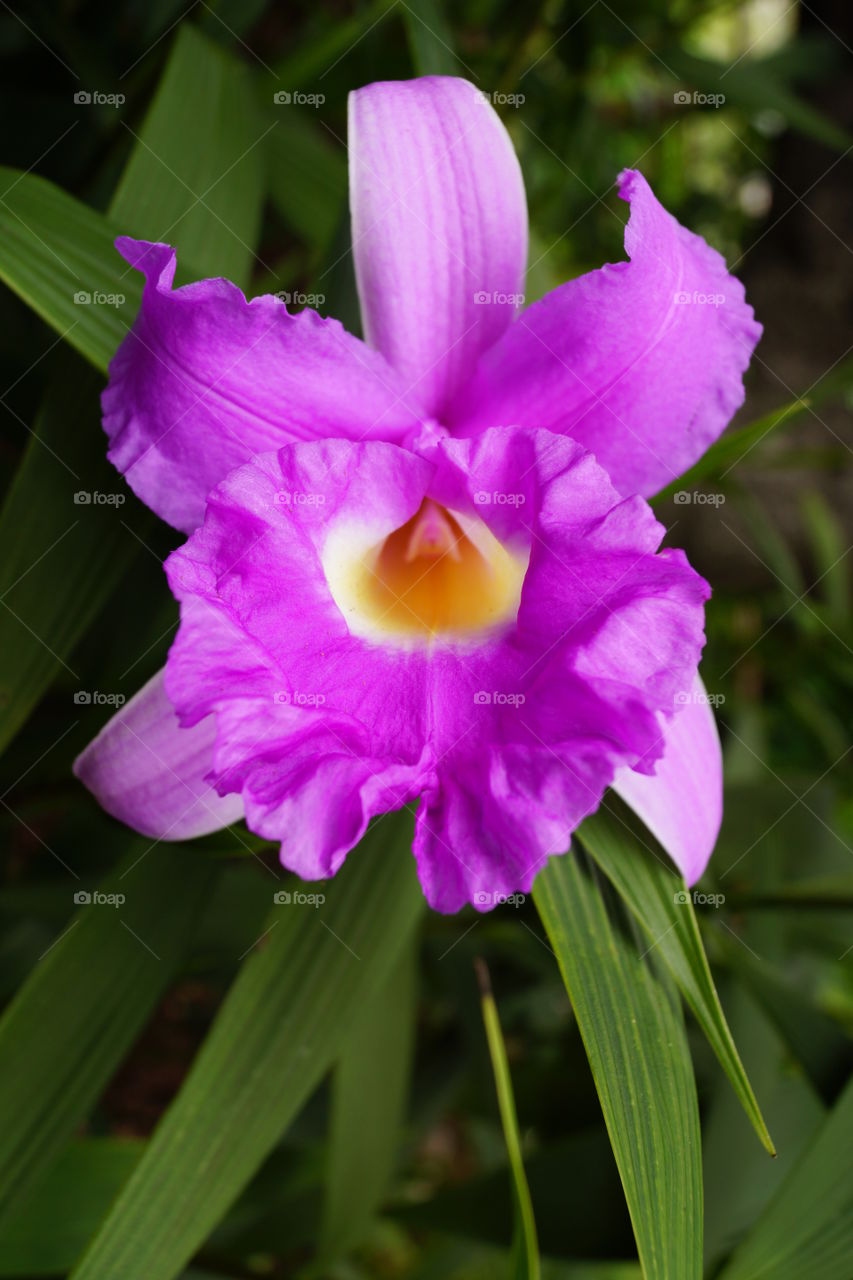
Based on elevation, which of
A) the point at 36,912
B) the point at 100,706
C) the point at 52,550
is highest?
the point at 52,550

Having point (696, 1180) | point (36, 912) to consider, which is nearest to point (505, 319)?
point (696, 1180)

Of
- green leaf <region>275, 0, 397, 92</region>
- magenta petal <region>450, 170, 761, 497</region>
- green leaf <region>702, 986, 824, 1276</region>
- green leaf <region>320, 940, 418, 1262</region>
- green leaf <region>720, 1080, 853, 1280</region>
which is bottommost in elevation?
green leaf <region>702, 986, 824, 1276</region>

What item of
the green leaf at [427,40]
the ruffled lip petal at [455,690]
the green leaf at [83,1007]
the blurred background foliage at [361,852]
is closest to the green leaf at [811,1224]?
the blurred background foliage at [361,852]

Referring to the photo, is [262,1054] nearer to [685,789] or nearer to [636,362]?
[685,789]

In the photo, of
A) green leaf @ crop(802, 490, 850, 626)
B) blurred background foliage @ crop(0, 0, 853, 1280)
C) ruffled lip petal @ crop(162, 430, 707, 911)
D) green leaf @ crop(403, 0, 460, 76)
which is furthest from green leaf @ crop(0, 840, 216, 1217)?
green leaf @ crop(802, 490, 850, 626)

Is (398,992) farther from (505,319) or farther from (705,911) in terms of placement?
(505,319)

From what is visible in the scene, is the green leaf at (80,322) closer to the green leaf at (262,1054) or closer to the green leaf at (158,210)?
the green leaf at (158,210)

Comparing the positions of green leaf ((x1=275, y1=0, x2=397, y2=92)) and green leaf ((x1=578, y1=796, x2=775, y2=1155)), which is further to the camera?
green leaf ((x1=275, y1=0, x2=397, y2=92))

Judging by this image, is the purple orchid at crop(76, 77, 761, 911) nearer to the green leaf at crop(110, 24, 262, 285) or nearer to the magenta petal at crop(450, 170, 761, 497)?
the magenta petal at crop(450, 170, 761, 497)
